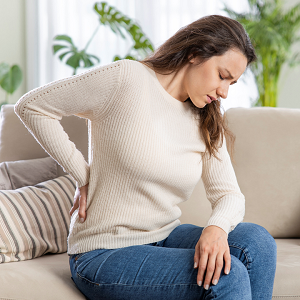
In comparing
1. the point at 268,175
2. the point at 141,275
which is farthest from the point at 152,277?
the point at 268,175

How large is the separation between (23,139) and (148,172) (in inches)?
31.5

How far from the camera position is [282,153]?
1556mm

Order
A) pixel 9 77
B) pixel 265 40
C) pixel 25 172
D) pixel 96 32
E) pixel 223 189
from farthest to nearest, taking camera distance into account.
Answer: pixel 96 32, pixel 9 77, pixel 265 40, pixel 25 172, pixel 223 189

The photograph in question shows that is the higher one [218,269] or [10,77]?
[10,77]

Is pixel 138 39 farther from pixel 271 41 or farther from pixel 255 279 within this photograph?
pixel 255 279

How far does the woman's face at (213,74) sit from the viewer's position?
991 mm

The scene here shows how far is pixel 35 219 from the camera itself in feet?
4.01

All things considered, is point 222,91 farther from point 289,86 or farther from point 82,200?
point 289,86

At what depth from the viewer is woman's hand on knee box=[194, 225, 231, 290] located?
2.60 feet

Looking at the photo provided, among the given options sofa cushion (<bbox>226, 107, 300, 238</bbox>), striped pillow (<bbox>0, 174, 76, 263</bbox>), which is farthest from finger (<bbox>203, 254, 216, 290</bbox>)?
sofa cushion (<bbox>226, 107, 300, 238</bbox>)

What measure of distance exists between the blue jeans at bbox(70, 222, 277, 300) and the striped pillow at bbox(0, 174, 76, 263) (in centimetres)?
27

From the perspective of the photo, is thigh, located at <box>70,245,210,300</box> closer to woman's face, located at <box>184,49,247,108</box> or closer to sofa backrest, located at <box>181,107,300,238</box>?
woman's face, located at <box>184,49,247,108</box>

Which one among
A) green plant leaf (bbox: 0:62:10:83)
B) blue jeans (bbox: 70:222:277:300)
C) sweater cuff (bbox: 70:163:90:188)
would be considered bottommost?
blue jeans (bbox: 70:222:277:300)

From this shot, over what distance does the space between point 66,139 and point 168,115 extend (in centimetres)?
31
